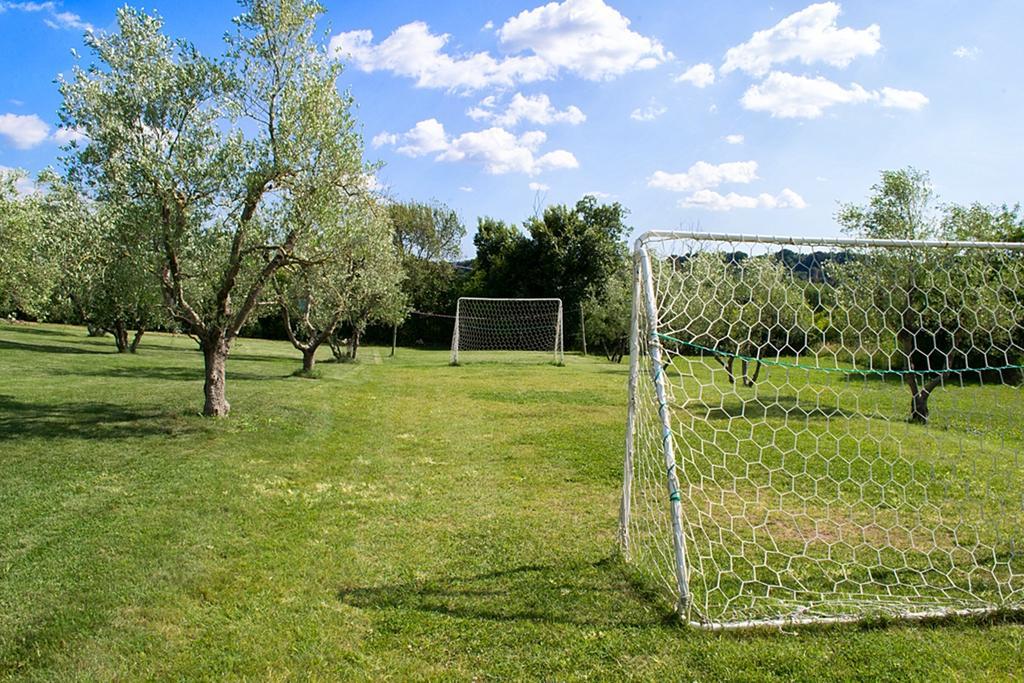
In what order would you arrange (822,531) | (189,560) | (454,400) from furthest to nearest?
(454,400)
(822,531)
(189,560)

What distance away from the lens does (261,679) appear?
3.46m

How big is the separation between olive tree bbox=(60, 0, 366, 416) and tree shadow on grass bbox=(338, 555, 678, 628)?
6519 millimetres

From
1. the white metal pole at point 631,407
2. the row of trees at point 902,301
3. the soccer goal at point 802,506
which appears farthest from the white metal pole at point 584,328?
the white metal pole at point 631,407

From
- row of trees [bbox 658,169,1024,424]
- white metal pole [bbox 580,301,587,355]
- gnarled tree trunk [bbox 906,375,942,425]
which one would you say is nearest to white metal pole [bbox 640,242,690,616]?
row of trees [bbox 658,169,1024,424]

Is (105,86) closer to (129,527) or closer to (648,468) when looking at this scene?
(129,527)

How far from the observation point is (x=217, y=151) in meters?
9.36

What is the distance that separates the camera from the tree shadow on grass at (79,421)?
9.05 metres

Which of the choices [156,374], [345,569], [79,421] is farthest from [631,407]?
[156,374]

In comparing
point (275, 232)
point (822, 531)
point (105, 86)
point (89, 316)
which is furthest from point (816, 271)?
point (89, 316)

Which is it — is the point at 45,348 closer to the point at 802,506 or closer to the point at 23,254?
the point at 23,254

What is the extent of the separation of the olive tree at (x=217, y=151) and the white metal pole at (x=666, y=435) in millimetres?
6463

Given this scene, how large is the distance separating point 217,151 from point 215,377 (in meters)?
3.52

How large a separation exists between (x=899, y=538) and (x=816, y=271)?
2.36m

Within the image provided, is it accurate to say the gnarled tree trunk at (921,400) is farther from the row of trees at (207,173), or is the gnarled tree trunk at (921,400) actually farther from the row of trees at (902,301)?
the row of trees at (207,173)
